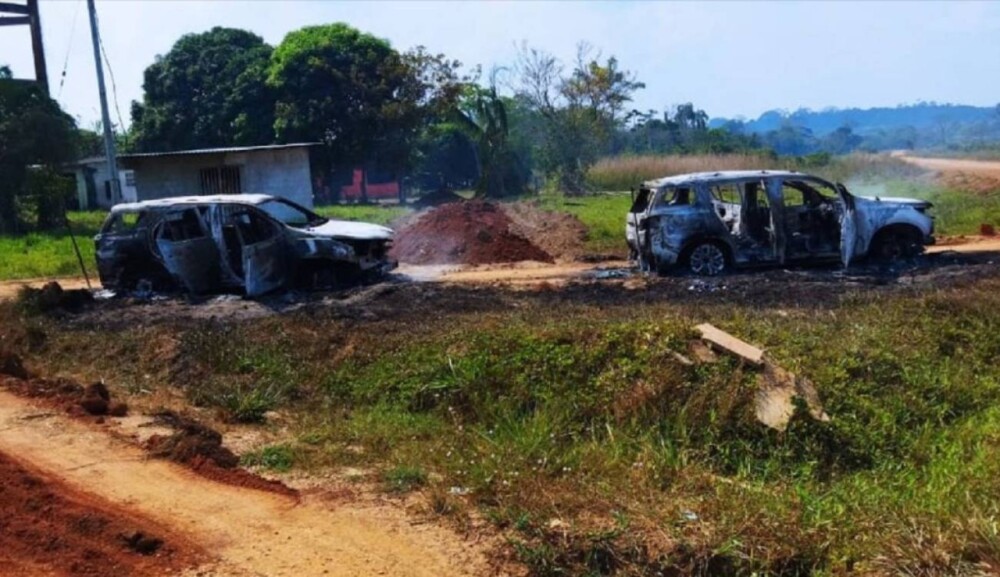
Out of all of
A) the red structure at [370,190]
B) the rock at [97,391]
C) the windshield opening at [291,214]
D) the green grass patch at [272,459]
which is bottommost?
the green grass patch at [272,459]

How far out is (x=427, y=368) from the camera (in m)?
8.87

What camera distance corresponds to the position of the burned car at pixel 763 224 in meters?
14.1

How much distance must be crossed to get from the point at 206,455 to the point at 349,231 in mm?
7971

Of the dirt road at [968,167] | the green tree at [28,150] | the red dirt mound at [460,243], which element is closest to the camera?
the red dirt mound at [460,243]

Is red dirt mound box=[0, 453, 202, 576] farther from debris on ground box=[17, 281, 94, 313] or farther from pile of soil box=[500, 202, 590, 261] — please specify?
pile of soil box=[500, 202, 590, 261]

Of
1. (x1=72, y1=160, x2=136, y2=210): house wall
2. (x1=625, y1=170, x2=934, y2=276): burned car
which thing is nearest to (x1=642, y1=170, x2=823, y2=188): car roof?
(x1=625, y1=170, x2=934, y2=276): burned car

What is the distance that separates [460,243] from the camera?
1991 centimetres

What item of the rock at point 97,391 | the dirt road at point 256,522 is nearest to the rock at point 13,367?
the rock at point 97,391

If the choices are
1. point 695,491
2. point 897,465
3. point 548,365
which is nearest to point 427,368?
point 548,365

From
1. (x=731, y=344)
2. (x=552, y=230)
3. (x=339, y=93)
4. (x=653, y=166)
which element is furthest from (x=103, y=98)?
(x=653, y=166)

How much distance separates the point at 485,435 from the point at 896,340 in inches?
157

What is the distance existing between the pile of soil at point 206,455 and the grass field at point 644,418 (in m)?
0.27

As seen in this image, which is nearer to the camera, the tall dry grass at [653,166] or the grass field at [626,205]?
the grass field at [626,205]

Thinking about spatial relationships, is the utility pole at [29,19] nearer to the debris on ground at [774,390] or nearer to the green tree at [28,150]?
the green tree at [28,150]
